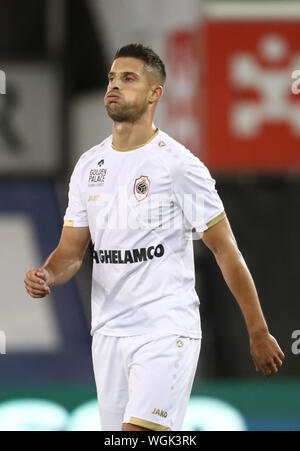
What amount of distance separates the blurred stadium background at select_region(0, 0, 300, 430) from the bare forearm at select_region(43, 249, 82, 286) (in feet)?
10.2

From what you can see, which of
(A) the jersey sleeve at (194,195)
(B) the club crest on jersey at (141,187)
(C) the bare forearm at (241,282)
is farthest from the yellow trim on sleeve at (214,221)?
(B) the club crest on jersey at (141,187)

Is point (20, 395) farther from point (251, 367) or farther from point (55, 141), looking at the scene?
point (55, 141)

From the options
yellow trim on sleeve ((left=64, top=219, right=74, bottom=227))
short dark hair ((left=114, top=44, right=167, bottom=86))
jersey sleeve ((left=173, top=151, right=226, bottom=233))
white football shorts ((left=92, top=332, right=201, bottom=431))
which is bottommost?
white football shorts ((left=92, top=332, right=201, bottom=431))

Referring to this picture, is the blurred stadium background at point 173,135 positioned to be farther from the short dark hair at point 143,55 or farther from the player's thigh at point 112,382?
the short dark hair at point 143,55

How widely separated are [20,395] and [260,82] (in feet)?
9.56

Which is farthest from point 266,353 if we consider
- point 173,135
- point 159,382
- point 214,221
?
point 173,135

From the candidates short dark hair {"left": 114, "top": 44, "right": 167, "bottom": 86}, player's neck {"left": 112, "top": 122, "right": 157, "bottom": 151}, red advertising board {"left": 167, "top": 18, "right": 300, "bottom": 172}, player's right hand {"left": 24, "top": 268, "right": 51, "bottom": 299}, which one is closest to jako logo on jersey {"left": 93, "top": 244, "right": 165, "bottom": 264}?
player's right hand {"left": 24, "top": 268, "right": 51, "bottom": 299}

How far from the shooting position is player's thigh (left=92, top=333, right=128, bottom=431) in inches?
145

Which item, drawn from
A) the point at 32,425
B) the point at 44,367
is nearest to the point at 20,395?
the point at 32,425

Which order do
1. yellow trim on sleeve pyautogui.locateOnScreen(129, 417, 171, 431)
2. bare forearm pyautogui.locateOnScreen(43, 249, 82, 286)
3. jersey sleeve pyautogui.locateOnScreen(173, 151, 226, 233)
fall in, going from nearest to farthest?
yellow trim on sleeve pyautogui.locateOnScreen(129, 417, 171, 431), jersey sleeve pyautogui.locateOnScreen(173, 151, 226, 233), bare forearm pyautogui.locateOnScreen(43, 249, 82, 286)

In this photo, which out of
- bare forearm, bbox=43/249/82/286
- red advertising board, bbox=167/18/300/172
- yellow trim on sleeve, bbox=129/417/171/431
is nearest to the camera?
yellow trim on sleeve, bbox=129/417/171/431

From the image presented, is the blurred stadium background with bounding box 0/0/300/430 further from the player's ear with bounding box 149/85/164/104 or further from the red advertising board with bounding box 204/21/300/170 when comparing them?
the player's ear with bounding box 149/85/164/104

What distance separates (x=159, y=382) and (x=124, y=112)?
928 mm

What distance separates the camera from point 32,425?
615 cm
